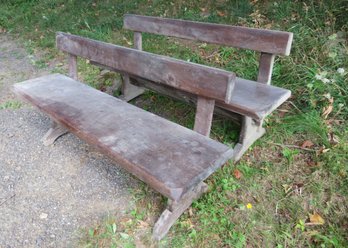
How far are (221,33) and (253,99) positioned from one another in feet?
2.56

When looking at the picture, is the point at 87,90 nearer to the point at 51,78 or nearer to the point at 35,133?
the point at 51,78

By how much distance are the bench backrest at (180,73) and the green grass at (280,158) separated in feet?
2.02

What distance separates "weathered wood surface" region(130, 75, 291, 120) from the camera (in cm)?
219

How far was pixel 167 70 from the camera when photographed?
83.1 inches

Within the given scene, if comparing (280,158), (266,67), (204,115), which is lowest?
(280,158)

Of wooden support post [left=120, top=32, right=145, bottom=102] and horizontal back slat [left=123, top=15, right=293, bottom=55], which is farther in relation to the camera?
wooden support post [left=120, top=32, right=145, bottom=102]

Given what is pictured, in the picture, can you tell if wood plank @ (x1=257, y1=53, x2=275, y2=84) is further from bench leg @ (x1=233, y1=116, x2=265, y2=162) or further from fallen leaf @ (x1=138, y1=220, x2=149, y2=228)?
fallen leaf @ (x1=138, y1=220, x2=149, y2=228)

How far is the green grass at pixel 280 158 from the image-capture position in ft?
6.84

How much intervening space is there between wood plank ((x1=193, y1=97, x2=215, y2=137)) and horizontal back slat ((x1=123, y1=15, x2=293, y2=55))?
854 millimetres

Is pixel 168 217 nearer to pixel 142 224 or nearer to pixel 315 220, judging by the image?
pixel 142 224

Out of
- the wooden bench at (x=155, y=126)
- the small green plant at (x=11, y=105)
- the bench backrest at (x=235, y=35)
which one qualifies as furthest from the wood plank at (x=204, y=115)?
the small green plant at (x=11, y=105)

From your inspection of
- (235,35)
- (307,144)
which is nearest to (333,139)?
(307,144)

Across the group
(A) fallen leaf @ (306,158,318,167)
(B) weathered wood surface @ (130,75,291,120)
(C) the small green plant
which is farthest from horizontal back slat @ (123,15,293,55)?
(C) the small green plant

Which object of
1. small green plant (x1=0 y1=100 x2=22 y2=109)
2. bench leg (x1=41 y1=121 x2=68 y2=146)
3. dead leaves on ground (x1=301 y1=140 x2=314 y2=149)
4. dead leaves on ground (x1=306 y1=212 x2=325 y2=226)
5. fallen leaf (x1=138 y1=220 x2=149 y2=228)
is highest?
dead leaves on ground (x1=301 y1=140 x2=314 y2=149)
